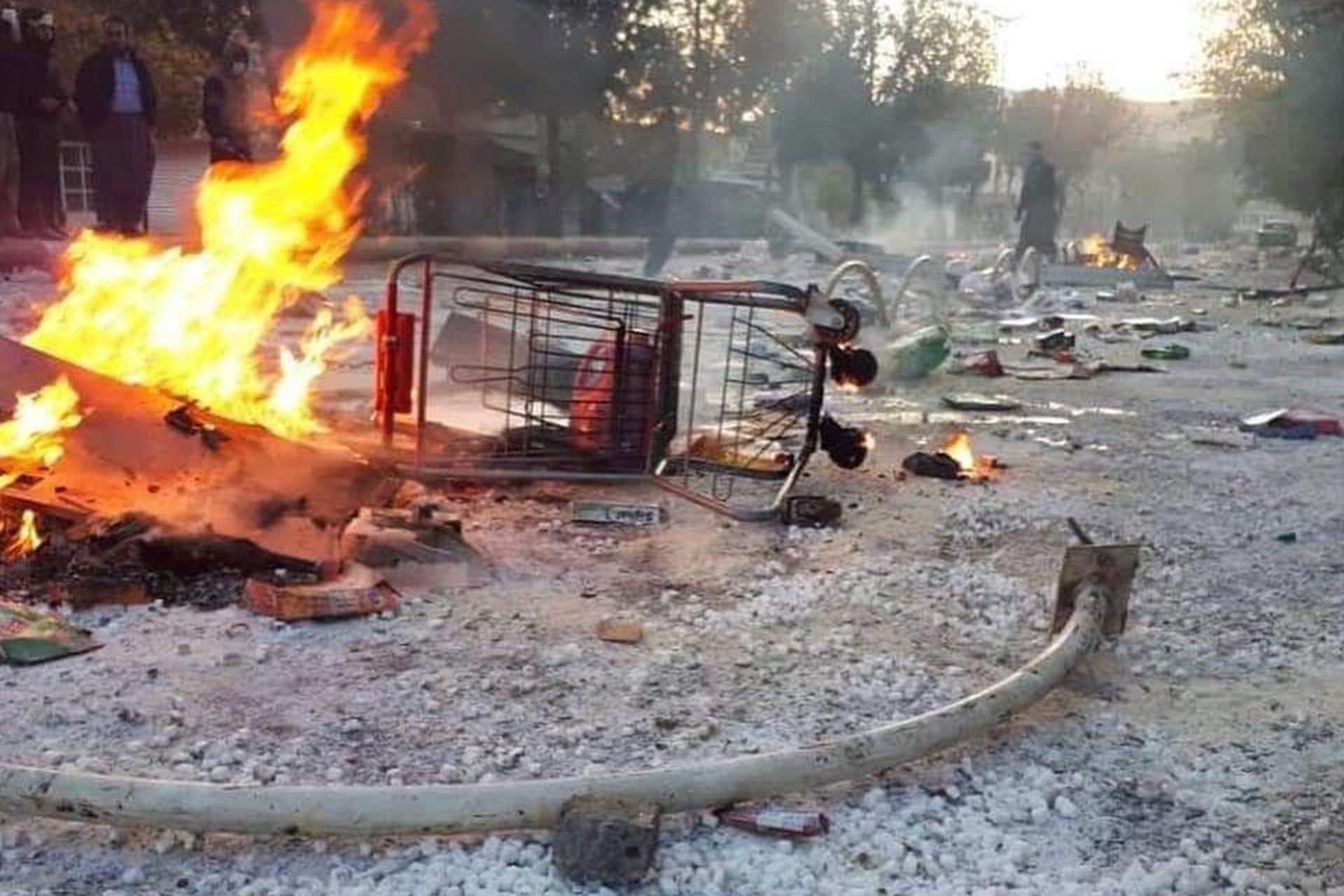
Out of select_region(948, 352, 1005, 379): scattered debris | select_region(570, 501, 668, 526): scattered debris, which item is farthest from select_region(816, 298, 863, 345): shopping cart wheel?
select_region(948, 352, 1005, 379): scattered debris

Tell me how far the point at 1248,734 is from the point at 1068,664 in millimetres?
525

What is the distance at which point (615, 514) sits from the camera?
5738 millimetres

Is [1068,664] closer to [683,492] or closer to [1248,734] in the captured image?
[1248,734]

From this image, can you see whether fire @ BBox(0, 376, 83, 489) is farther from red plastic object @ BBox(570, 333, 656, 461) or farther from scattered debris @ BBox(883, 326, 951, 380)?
scattered debris @ BBox(883, 326, 951, 380)

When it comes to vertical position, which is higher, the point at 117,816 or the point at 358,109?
the point at 358,109

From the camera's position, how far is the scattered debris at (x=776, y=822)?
3002 millimetres

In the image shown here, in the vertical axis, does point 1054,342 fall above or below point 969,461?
below

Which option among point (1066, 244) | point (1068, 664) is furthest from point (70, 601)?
point (1066, 244)

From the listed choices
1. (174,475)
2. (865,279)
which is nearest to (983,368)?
(865,279)

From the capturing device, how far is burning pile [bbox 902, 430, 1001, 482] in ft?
22.8

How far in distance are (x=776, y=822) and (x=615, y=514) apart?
2.83 meters

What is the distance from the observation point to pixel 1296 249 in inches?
1491

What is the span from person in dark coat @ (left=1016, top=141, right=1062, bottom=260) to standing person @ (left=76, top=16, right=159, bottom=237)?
45.4ft

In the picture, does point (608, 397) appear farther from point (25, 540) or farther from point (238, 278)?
point (25, 540)
